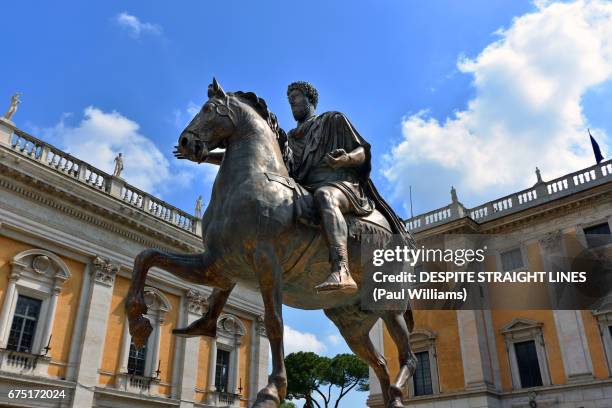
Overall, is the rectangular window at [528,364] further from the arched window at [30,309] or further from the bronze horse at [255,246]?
the bronze horse at [255,246]

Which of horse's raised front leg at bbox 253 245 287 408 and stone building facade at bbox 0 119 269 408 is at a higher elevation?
stone building facade at bbox 0 119 269 408

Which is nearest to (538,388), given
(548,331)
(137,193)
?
(548,331)

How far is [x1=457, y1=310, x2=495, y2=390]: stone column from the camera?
82.1 feet

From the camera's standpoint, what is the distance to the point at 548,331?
81.0 feet

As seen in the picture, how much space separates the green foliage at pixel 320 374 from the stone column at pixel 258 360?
2583 centimetres

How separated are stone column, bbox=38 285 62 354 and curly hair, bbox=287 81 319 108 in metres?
16.5

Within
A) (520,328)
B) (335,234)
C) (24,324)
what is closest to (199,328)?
(335,234)

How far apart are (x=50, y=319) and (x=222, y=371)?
29.2 ft

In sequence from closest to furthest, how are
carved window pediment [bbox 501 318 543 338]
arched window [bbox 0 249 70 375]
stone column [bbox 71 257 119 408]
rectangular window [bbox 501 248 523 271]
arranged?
1. arched window [bbox 0 249 70 375]
2. stone column [bbox 71 257 119 408]
3. carved window pediment [bbox 501 318 543 338]
4. rectangular window [bbox 501 248 523 271]

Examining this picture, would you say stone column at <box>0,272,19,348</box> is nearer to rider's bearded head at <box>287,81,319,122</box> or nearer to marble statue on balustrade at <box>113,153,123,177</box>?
marble statue on balustrade at <box>113,153,123,177</box>

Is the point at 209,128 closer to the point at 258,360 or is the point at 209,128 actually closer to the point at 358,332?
the point at 358,332

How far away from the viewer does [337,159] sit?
3961 millimetres

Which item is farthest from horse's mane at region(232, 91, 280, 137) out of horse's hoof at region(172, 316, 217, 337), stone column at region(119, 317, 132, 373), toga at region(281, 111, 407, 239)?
stone column at region(119, 317, 132, 373)

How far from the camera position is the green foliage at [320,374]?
50844 mm
